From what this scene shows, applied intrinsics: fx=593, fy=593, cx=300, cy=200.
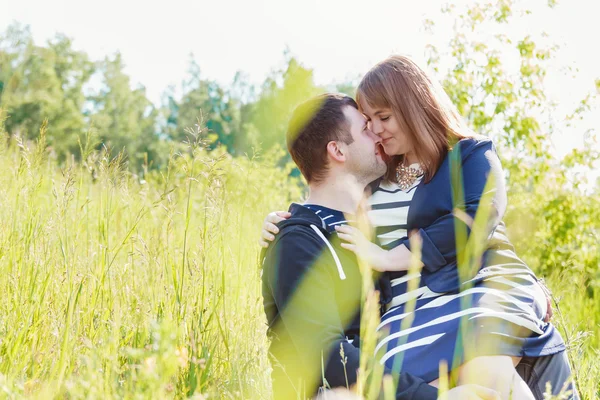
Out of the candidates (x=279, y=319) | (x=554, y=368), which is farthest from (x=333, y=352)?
(x=554, y=368)

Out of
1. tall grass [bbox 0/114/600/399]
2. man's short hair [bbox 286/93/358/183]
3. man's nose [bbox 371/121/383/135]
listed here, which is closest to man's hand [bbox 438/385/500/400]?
tall grass [bbox 0/114/600/399]

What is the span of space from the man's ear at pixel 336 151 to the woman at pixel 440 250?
Answer: 223mm

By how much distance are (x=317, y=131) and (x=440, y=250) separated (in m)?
0.82

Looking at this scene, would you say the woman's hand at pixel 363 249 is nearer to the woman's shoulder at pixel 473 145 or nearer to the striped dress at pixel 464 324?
the striped dress at pixel 464 324

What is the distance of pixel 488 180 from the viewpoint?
2.52m

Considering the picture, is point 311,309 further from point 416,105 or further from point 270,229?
point 416,105

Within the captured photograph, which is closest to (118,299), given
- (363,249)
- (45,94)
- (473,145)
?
(363,249)

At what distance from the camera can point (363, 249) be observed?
7.56ft

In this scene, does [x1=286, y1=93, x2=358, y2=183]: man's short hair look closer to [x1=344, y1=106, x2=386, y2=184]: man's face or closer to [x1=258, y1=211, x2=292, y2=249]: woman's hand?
[x1=344, y1=106, x2=386, y2=184]: man's face

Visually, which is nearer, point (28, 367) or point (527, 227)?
point (28, 367)

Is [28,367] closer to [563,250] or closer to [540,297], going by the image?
[540,297]

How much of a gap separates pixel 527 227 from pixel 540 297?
17.0 ft

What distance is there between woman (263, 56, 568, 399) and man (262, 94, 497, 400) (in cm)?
11

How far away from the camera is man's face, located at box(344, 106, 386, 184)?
8.96 ft
